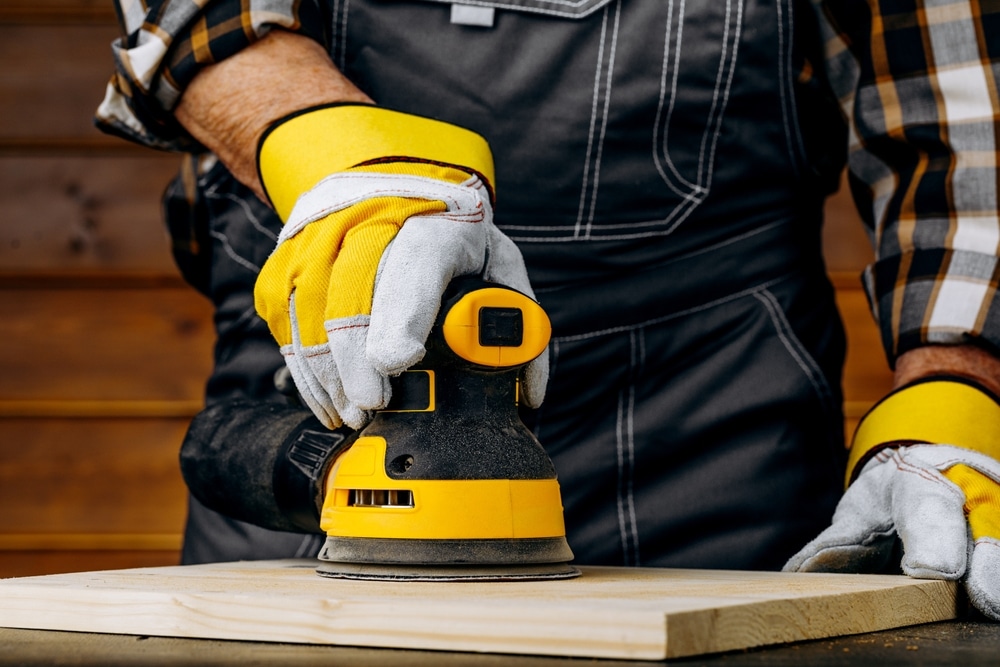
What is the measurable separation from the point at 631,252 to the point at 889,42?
0.44 meters

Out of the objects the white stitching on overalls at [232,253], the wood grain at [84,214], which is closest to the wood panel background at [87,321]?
the wood grain at [84,214]

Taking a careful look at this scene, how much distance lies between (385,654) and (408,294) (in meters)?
0.32

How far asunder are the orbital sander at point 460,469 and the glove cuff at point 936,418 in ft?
1.51

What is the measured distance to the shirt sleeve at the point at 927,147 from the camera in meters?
1.56

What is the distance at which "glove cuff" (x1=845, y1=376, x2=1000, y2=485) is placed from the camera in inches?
55.3

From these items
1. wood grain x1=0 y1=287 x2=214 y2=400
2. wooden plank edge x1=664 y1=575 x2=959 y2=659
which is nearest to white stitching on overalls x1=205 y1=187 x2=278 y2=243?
wooden plank edge x1=664 y1=575 x2=959 y2=659

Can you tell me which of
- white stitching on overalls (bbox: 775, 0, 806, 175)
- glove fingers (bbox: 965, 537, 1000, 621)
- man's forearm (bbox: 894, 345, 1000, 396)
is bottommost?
glove fingers (bbox: 965, 537, 1000, 621)

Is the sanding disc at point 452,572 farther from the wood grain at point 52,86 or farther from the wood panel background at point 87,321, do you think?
the wood grain at point 52,86

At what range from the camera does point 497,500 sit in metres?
1.14

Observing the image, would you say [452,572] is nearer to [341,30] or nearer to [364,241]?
[364,241]

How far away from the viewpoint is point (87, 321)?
283 centimetres

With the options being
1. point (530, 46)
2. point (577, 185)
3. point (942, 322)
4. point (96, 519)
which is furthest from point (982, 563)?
point (96, 519)

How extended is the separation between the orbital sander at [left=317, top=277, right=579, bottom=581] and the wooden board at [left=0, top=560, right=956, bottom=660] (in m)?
0.04

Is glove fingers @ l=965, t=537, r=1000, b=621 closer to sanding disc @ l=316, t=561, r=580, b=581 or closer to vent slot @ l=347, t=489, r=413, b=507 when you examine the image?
sanding disc @ l=316, t=561, r=580, b=581
